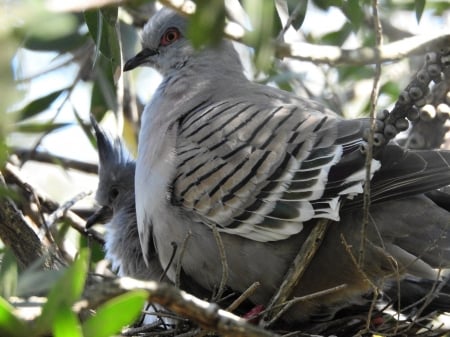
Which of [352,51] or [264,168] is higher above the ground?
[352,51]

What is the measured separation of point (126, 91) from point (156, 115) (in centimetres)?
136

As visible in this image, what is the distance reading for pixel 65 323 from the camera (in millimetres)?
1741

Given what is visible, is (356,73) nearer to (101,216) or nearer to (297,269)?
(101,216)

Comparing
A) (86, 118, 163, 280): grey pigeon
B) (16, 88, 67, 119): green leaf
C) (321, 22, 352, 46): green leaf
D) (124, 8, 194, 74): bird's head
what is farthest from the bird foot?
(321, 22, 352, 46): green leaf

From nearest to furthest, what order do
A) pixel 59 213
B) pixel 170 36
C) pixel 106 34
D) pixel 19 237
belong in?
1. pixel 106 34
2. pixel 19 237
3. pixel 59 213
4. pixel 170 36

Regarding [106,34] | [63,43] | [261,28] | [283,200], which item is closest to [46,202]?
[63,43]

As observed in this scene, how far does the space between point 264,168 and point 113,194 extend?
5.17 feet

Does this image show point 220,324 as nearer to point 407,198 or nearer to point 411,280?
point 407,198

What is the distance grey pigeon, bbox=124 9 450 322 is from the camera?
3.17m

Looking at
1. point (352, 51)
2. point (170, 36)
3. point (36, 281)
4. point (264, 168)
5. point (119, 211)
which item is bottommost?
point (119, 211)

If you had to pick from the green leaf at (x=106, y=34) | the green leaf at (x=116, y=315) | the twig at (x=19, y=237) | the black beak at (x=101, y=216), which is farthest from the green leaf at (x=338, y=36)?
the green leaf at (x=116, y=315)

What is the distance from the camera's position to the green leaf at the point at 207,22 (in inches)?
65.4

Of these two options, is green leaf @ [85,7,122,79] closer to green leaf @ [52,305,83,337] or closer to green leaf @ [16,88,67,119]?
green leaf @ [16,88,67,119]

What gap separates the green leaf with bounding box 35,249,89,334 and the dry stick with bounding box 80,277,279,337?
0.10 meters
